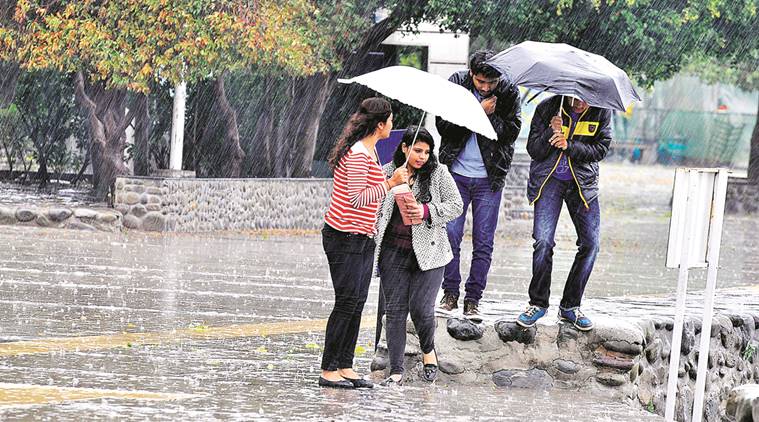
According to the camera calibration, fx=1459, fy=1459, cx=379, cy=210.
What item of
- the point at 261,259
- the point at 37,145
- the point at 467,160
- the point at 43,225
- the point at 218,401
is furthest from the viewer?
the point at 37,145

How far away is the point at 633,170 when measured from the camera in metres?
56.5

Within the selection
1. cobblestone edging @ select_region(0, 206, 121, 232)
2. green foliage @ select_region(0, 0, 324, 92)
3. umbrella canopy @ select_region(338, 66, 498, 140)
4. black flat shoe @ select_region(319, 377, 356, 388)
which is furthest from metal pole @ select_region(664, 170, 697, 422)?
cobblestone edging @ select_region(0, 206, 121, 232)

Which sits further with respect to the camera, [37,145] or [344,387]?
[37,145]

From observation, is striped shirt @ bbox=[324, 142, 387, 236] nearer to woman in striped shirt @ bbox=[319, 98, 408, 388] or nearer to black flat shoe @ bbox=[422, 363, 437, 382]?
woman in striped shirt @ bbox=[319, 98, 408, 388]

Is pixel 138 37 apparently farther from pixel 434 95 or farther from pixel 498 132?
pixel 434 95

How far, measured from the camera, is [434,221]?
29.7 ft

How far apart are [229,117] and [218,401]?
17.3 m

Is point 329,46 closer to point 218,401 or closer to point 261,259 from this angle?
point 261,259

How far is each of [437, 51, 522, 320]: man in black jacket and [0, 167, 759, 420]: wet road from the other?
1050 mm

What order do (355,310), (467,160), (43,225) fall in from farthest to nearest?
(43,225) < (467,160) < (355,310)

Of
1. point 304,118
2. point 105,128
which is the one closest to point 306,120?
point 304,118

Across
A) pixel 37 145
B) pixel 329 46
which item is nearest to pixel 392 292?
pixel 329 46

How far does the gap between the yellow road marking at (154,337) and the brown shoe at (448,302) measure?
2.08m

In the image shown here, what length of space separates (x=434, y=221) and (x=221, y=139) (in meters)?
16.8
